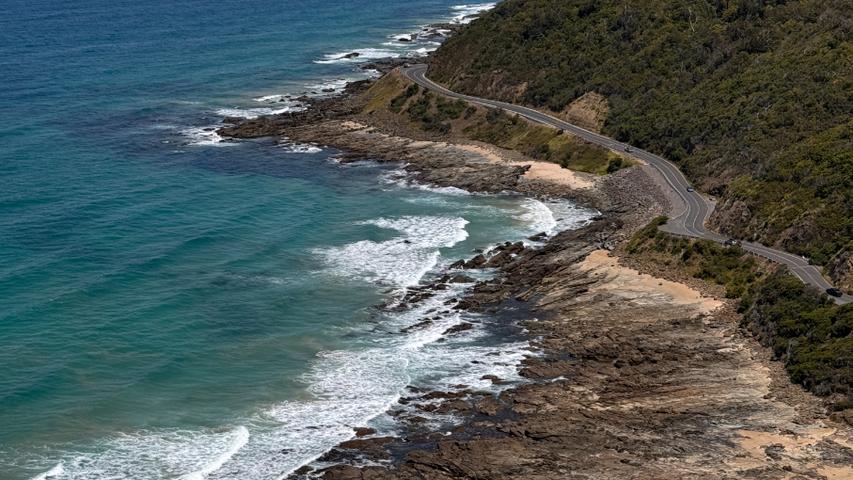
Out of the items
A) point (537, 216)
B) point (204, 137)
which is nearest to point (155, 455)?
point (537, 216)

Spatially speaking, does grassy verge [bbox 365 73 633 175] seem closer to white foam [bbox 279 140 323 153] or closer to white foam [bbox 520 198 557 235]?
white foam [bbox 520 198 557 235]

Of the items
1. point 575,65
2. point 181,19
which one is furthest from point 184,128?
point 181,19

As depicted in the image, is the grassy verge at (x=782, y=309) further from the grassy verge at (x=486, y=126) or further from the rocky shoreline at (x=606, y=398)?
the grassy verge at (x=486, y=126)

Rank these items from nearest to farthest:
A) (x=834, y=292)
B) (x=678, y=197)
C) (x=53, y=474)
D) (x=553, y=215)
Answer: (x=53, y=474), (x=834, y=292), (x=678, y=197), (x=553, y=215)

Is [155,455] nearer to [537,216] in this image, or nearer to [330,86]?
[537,216]

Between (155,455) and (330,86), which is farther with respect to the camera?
(330,86)

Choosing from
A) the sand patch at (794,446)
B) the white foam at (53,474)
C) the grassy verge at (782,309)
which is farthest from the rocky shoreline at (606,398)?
the white foam at (53,474)

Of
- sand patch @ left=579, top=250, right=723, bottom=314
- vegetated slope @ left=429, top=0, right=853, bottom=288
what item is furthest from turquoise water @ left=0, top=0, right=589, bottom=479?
vegetated slope @ left=429, top=0, right=853, bottom=288
